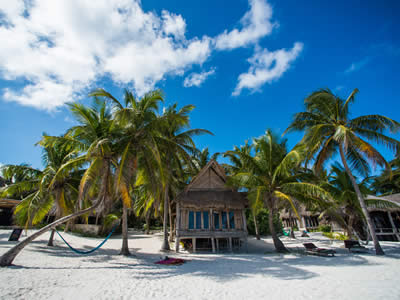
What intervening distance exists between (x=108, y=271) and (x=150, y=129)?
6603mm

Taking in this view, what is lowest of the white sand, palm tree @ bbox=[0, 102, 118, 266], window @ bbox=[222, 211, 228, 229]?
the white sand

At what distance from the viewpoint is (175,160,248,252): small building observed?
13.6 metres

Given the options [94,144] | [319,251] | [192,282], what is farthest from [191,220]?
[94,144]

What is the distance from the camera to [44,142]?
9531mm

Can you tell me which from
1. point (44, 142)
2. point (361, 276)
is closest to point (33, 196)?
point (44, 142)

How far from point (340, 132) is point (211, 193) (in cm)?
867

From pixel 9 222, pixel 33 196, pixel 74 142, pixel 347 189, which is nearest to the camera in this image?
pixel 74 142

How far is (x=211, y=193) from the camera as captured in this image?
1439 centimetres

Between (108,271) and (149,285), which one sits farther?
(108,271)

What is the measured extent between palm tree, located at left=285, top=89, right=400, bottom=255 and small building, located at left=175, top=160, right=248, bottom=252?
6.03m

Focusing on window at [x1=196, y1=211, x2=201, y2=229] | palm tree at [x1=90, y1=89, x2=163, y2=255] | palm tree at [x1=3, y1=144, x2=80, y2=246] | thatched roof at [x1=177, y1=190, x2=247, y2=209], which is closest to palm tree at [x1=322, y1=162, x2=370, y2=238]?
thatched roof at [x1=177, y1=190, x2=247, y2=209]

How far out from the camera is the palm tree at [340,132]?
10471 mm

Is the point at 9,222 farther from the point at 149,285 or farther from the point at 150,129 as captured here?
the point at 149,285

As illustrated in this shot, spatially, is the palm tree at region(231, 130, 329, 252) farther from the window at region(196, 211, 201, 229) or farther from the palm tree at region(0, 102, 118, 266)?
the palm tree at region(0, 102, 118, 266)
